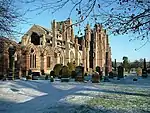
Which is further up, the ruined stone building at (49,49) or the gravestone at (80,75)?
the ruined stone building at (49,49)

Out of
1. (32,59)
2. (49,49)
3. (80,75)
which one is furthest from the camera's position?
(49,49)

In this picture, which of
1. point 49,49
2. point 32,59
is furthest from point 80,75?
point 49,49

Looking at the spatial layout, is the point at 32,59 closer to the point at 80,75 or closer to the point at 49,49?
the point at 49,49

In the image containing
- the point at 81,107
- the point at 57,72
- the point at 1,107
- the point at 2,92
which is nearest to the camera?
the point at 81,107

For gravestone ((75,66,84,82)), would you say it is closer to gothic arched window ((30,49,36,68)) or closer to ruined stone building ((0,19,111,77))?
ruined stone building ((0,19,111,77))

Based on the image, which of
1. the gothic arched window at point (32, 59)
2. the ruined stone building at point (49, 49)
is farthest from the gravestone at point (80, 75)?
the gothic arched window at point (32, 59)

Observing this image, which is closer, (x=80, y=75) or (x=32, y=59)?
(x=80, y=75)

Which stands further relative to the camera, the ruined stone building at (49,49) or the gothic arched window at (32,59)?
the gothic arched window at (32,59)

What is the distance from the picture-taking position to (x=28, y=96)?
2112cm

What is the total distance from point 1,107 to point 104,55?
8745 cm

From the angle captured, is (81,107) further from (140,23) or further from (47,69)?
(47,69)

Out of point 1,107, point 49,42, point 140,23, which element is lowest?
point 1,107

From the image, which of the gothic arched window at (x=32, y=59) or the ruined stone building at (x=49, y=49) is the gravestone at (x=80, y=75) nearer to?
the ruined stone building at (x=49, y=49)

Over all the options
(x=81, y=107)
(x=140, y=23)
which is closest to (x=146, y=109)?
(x=81, y=107)
